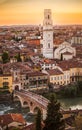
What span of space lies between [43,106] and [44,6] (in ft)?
4.95

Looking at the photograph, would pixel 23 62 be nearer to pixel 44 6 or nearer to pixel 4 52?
pixel 4 52

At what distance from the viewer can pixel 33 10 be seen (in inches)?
264

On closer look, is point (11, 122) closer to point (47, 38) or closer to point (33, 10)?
point (33, 10)

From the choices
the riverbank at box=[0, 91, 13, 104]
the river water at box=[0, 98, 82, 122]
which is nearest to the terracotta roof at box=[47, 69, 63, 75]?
the river water at box=[0, 98, 82, 122]

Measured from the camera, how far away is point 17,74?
27.7 feet

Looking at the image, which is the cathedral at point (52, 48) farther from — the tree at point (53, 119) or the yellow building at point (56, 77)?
the tree at point (53, 119)

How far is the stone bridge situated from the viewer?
267 inches

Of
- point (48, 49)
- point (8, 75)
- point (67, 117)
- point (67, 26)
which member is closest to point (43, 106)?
point (67, 117)

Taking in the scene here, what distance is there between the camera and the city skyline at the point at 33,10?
6.51 m

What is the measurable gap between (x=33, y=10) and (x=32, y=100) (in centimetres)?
146

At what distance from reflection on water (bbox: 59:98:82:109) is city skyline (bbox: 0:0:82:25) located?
1378 mm

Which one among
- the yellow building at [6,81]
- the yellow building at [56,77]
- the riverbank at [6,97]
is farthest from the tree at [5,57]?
the riverbank at [6,97]

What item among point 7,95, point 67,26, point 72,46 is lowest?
point 7,95

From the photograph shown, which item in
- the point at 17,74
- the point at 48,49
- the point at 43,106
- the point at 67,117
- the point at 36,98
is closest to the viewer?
the point at 67,117
